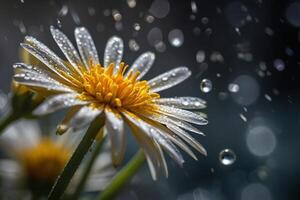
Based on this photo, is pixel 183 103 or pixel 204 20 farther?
pixel 204 20

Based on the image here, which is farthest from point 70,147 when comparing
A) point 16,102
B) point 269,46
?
point 269,46

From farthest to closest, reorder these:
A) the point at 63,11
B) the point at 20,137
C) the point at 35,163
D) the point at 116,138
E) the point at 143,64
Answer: the point at 63,11 → the point at 20,137 → the point at 35,163 → the point at 143,64 → the point at 116,138

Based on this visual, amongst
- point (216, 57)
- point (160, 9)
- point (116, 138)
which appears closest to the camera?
point (116, 138)

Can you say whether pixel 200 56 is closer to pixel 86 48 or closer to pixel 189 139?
pixel 86 48

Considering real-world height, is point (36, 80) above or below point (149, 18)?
above

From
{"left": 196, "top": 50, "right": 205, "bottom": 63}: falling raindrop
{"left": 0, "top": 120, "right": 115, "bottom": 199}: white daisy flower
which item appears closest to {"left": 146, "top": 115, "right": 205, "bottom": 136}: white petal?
{"left": 0, "top": 120, "right": 115, "bottom": 199}: white daisy flower

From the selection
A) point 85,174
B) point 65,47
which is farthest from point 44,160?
point 65,47
